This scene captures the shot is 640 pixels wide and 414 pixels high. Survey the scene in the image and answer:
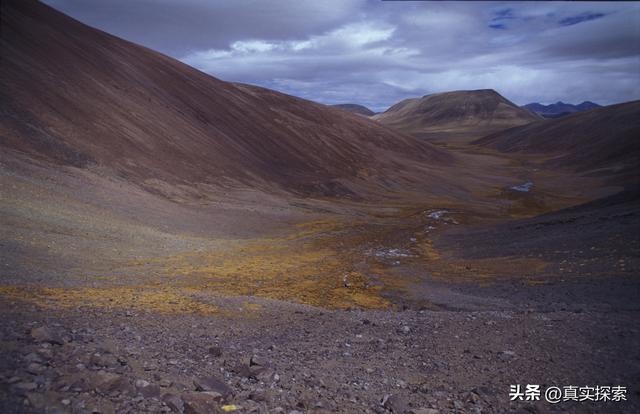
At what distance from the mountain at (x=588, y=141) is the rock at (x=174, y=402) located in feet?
189

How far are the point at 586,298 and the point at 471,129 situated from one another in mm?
146754

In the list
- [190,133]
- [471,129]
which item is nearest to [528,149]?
[471,129]

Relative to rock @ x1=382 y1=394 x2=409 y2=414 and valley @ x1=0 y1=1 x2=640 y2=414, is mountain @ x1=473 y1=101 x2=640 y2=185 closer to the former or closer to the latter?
valley @ x1=0 y1=1 x2=640 y2=414

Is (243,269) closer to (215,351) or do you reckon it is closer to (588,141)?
(215,351)

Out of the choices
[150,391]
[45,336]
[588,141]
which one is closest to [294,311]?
[150,391]

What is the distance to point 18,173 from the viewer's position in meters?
17.4

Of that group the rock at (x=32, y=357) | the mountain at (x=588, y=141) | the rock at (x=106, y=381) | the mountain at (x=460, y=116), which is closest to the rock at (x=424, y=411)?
the rock at (x=106, y=381)

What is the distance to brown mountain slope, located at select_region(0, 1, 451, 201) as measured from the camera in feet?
76.6

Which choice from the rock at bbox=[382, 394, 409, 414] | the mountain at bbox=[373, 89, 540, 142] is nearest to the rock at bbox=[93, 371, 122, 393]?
the rock at bbox=[382, 394, 409, 414]

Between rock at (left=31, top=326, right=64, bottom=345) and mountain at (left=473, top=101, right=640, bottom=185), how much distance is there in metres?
57.9

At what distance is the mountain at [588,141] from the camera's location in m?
61.9

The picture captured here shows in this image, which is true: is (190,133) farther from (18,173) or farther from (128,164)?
(18,173)

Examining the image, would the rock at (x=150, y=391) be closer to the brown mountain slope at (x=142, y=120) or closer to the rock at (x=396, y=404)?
the rock at (x=396, y=404)

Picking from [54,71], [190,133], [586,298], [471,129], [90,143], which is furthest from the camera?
[471,129]
